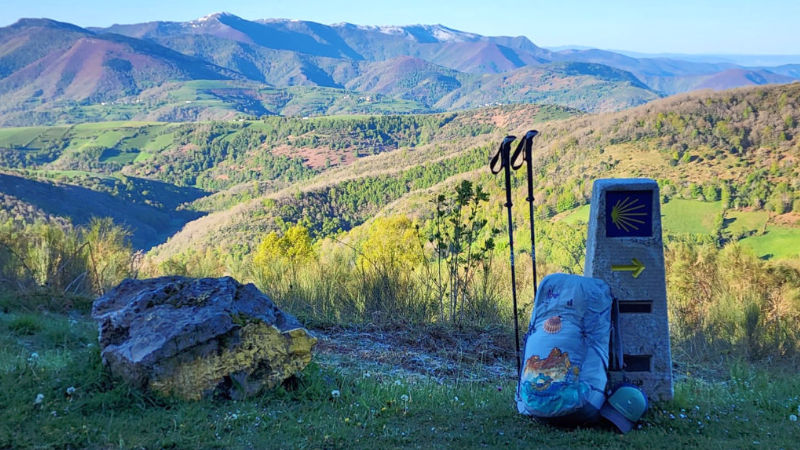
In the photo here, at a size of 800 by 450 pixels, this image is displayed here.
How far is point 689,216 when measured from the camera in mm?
41062

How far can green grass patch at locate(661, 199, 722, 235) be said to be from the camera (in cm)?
3928

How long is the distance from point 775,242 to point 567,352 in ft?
124

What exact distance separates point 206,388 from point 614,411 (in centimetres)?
309

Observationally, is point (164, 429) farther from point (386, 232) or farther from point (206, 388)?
point (386, 232)

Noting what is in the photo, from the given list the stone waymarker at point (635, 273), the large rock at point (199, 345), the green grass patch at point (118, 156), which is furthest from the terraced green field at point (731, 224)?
the green grass patch at point (118, 156)

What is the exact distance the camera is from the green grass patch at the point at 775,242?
1337 inches

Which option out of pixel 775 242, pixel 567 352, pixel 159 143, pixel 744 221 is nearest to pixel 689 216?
pixel 744 221

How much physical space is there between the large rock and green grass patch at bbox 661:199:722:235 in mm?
38156

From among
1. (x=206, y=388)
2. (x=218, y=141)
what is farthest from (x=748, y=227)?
(x=218, y=141)

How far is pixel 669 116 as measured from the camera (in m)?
56.8

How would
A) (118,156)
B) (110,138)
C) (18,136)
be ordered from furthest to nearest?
1. (18,136)
2. (110,138)
3. (118,156)

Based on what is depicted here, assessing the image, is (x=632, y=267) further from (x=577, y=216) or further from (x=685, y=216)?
(x=685, y=216)

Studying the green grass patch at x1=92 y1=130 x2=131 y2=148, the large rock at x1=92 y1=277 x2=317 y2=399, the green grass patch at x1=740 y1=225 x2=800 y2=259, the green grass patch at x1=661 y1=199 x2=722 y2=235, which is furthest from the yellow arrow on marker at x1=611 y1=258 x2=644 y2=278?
the green grass patch at x1=92 y1=130 x2=131 y2=148

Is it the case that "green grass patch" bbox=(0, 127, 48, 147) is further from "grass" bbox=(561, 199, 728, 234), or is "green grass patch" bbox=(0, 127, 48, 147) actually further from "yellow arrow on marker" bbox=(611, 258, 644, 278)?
"yellow arrow on marker" bbox=(611, 258, 644, 278)
